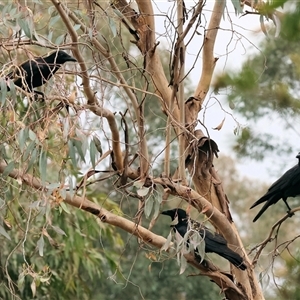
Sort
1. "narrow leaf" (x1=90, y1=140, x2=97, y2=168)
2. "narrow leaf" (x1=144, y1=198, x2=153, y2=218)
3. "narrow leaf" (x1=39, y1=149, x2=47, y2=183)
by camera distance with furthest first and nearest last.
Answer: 1. "narrow leaf" (x1=144, y1=198, x2=153, y2=218)
2. "narrow leaf" (x1=90, y1=140, x2=97, y2=168)
3. "narrow leaf" (x1=39, y1=149, x2=47, y2=183)

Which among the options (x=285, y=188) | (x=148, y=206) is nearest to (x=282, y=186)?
(x=285, y=188)

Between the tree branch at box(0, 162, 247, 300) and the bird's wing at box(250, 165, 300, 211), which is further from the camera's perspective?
the bird's wing at box(250, 165, 300, 211)

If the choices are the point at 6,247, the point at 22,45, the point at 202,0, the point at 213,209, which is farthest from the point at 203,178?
the point at 6,247

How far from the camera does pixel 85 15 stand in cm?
304

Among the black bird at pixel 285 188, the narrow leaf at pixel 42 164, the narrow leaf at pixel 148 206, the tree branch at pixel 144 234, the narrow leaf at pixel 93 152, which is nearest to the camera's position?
the narrow leaf at pixel 42 164

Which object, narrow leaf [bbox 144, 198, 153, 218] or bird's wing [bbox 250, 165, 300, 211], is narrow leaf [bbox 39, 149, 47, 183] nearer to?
narrow leaf [bbox 144, 198, 153, 218]

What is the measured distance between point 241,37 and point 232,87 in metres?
0.70

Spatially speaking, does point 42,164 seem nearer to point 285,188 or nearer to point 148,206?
point 148,206

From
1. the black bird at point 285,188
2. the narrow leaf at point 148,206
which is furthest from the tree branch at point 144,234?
the black bird at point 285,188

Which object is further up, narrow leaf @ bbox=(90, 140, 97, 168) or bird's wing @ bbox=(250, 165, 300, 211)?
bird's wing @ bbox=(250, 165, 300, 211)

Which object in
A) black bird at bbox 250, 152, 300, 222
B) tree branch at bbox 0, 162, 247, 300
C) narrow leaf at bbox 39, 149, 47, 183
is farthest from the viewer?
black bird at bbox 250, 152, 300, 222

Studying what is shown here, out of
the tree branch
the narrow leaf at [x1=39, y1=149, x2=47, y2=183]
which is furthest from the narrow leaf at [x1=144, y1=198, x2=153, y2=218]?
the narrow leaf at [x1=39, y1=149, x2=47, y2=183]

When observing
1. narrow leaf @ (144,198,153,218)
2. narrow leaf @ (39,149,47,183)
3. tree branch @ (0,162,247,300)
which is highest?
tree branch @ (0,162,247,300)

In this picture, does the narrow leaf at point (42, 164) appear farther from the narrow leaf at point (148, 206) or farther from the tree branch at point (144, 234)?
the tree branch at point (144, 234)
